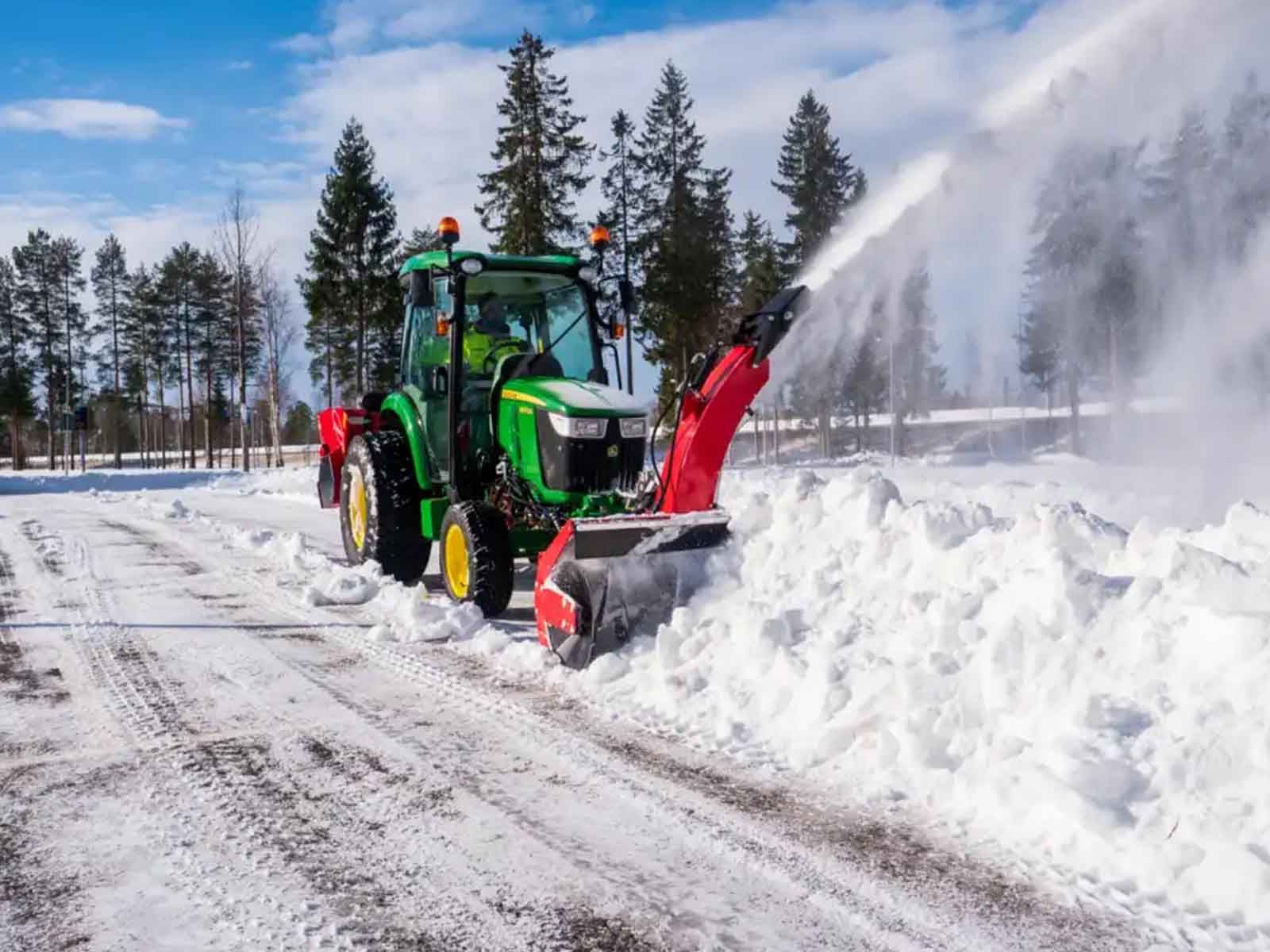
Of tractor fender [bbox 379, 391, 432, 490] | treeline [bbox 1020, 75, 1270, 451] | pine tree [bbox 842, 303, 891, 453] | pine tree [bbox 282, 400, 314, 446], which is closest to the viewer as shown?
tractor fender [bbox 379, 391, 432, 490]

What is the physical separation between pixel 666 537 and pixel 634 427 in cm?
157

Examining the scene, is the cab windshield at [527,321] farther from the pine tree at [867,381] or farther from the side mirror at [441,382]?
the pine tree at [867,381]

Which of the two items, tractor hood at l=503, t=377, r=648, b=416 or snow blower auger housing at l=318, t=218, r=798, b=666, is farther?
tractor hood at l=503, t=377, r=648, b=416

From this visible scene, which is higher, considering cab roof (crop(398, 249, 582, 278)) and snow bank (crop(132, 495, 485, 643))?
cab roof (crop(398, 249, 582, 278))

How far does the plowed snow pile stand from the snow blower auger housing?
1.41 ft

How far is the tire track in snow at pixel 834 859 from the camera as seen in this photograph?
2416 mm

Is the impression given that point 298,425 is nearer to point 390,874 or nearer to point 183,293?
point 183,293

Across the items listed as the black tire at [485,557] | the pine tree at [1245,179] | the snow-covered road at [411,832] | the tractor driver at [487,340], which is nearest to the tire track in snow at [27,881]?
the snow-covered road at [411,832]

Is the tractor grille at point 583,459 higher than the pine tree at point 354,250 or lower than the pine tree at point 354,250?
lower

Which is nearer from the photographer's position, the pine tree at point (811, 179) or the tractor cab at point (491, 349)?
the tractor cab at point (491, 349)

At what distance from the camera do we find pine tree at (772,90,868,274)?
1180 inches

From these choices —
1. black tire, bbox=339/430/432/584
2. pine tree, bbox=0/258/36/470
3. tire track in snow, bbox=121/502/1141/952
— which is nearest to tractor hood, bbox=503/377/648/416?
black tire, bbox=339/430/432/584

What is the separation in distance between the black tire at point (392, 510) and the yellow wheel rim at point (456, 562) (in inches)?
38.0

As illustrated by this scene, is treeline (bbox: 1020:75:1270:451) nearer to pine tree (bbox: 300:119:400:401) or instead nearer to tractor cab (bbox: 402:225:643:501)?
tractor cab (bbox: 402:225:643:501)
